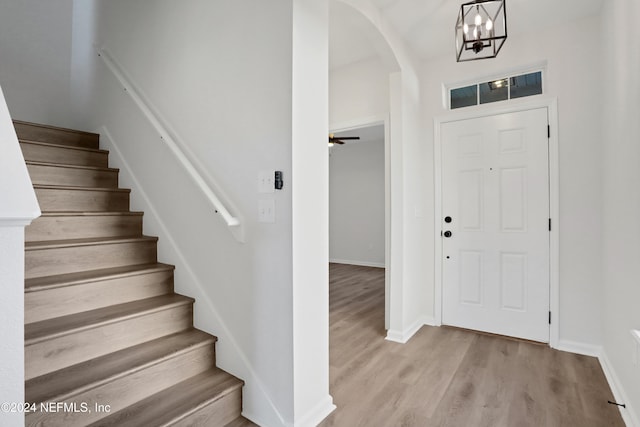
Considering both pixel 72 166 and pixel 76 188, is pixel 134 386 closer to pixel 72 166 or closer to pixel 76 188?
pixel 76 188

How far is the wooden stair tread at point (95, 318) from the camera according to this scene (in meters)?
1.45

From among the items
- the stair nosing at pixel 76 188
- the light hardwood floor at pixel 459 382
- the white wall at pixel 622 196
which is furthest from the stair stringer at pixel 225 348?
the white wall at pixel 622 196

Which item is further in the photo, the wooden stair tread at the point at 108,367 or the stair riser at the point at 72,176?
the stair riser at the point at 72,176

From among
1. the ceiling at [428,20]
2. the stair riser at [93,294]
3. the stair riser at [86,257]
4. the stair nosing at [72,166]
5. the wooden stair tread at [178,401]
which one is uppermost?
the ceiling at [428,20]

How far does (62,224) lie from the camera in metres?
2.07

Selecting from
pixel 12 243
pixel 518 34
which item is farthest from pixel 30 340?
pixel 518 34

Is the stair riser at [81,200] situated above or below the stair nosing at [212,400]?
above

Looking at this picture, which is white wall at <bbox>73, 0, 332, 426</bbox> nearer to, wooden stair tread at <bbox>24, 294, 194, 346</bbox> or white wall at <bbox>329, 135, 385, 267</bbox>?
wooden stair tread at <bbox>24, 294, 194, 346</bbox>

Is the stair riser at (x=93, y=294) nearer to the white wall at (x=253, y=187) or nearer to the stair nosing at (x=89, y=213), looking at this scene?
the white wall at (x=253, y=187)

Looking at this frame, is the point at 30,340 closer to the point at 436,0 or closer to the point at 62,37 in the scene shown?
the point at 436,0

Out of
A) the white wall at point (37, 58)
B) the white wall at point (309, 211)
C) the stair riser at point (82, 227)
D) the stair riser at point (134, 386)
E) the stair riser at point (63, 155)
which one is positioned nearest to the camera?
the stair riser at point (134, 386)

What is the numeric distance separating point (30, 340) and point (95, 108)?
8.35ft

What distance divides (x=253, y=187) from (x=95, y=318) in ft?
3.58

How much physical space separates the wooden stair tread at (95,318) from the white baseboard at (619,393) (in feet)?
8.48
